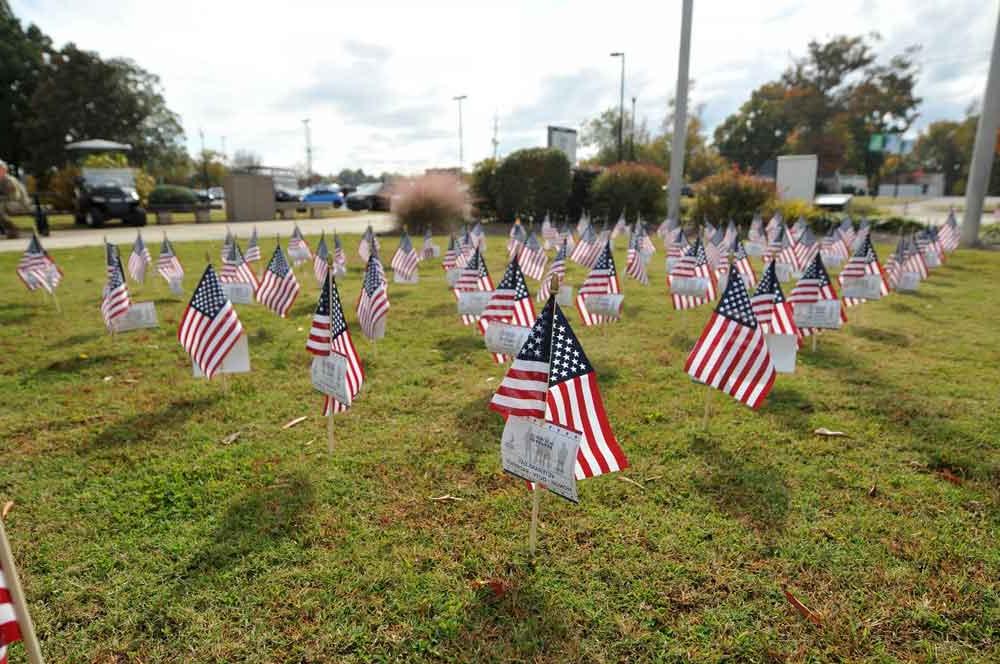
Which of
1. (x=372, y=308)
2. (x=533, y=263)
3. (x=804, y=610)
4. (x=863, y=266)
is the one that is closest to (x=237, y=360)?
(x=372, y=308)

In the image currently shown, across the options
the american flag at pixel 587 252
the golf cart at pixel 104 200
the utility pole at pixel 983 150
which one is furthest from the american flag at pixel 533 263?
the golf cart at pixel 104 200

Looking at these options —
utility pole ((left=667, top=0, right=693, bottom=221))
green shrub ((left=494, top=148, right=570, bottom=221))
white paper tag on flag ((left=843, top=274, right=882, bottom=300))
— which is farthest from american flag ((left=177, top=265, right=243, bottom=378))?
green shrub ((left=494, top=148, right=570, bottom=221))

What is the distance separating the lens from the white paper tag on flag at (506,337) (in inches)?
215

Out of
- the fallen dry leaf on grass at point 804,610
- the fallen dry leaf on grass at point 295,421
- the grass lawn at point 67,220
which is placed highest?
the grass lawn at point 67,220

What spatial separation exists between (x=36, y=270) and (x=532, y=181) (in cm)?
2282

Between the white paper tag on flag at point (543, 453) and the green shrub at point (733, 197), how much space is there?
909 inches

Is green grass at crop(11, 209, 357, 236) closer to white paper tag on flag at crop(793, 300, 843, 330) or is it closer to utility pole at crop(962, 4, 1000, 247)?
white paper tag on flag at crop(793, 300, 843, 330)

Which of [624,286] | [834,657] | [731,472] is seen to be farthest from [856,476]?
[624,286]

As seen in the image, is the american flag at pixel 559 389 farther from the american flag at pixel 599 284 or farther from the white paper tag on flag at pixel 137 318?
the white paper tag on flag at pixel 137 318

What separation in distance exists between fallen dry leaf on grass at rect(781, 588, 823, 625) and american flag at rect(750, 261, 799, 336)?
3292 mm

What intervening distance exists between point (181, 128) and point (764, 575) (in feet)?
193

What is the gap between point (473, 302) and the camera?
743 centimetres

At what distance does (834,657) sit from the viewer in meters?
2.83

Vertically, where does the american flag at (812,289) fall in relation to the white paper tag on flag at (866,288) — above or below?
above
